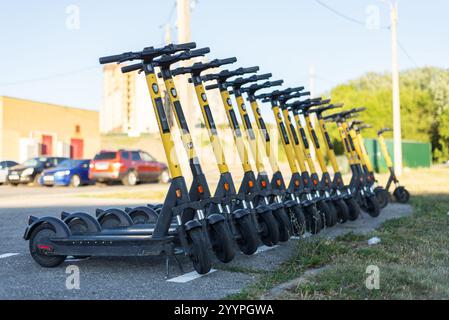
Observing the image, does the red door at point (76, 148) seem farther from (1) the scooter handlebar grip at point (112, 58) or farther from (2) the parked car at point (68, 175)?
(1) the scooter handlebar grip at point (112, 58)

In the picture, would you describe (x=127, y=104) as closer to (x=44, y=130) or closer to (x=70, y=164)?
(x=44, y=130)

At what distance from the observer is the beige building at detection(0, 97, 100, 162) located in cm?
3552

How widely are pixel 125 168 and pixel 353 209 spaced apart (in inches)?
619

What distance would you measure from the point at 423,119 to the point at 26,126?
29.0 meters

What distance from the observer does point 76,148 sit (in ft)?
137

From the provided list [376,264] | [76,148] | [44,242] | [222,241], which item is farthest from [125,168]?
[376,264]

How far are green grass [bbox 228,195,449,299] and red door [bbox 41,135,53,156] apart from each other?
32.5 metres

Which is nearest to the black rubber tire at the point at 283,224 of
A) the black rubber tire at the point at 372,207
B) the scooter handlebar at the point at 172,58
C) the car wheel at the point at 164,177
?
the scooter handlebar at the point at 172,58

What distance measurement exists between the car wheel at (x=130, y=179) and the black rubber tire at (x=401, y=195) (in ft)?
44.0

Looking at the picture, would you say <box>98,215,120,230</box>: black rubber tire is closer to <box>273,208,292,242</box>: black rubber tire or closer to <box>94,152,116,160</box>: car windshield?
<box>273,208,292,242</box>: black rubber tire

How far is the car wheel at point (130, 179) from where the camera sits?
24891mm
